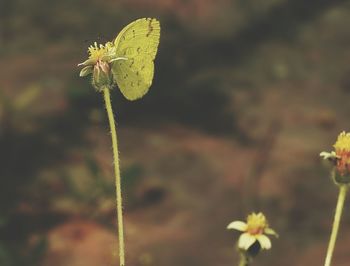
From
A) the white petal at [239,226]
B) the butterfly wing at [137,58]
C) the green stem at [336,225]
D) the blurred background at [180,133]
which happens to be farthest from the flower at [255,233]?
the blurred background at [180,133]

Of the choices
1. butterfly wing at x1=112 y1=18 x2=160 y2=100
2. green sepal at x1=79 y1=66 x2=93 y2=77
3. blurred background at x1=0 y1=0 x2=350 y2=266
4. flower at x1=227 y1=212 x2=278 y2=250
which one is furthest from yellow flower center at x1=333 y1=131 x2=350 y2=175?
blurred background at x1=0 y1=0 x2=350 y2=266

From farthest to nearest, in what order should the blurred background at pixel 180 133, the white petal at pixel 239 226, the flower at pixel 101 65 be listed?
1. the blurred background at pixel 180 133
2. the white petal at pixel 239 226
3. the flower at pixel 101 65

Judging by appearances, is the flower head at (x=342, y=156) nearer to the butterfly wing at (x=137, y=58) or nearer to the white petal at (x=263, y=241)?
the white petal at (x=263, y=241)

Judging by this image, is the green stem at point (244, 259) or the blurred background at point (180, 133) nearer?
the green stem at point (244, 259)

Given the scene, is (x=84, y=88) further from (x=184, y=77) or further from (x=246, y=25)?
(x=246, y=25)

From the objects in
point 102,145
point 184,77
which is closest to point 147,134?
point 102,145

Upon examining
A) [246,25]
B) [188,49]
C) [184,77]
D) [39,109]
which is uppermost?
[246,25]

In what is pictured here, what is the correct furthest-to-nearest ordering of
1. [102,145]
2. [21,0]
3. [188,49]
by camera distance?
[21,0] → [188,49] → [102,145]

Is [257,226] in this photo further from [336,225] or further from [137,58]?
[137,58]

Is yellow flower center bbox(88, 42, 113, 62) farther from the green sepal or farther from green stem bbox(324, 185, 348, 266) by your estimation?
green stem bbox(324, 185, 348, 266)
